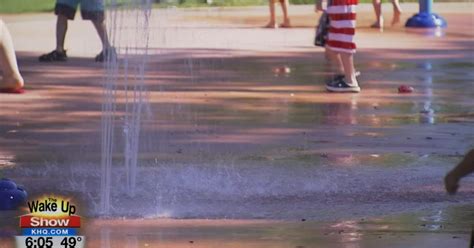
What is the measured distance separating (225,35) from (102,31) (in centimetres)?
361

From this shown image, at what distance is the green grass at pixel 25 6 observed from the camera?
2480cm

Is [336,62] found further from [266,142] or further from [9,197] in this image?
[9,197]

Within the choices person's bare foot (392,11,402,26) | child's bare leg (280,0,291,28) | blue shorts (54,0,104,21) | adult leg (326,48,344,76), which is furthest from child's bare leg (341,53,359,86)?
person's bare foot (392,11,402,26)

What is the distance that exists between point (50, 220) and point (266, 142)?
3881 millimetres

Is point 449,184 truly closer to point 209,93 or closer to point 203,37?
point 209,93

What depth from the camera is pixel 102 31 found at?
15.9 meters

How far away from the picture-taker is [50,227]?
660 cm

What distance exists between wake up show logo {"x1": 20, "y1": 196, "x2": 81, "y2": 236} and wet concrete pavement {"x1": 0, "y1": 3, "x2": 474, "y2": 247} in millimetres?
261

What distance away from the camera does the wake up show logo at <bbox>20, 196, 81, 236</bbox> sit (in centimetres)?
663

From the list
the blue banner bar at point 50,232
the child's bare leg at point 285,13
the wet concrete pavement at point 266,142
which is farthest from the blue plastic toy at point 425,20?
the blue banner bar at point 50,232

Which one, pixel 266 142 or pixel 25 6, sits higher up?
pixel 266 142

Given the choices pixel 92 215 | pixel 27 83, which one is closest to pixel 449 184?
pixel 92 215

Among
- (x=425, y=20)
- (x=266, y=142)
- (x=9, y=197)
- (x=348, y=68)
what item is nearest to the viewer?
(x=9, y=197)

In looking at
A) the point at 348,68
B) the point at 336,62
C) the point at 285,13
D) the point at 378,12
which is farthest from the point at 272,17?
the point at 348,68
